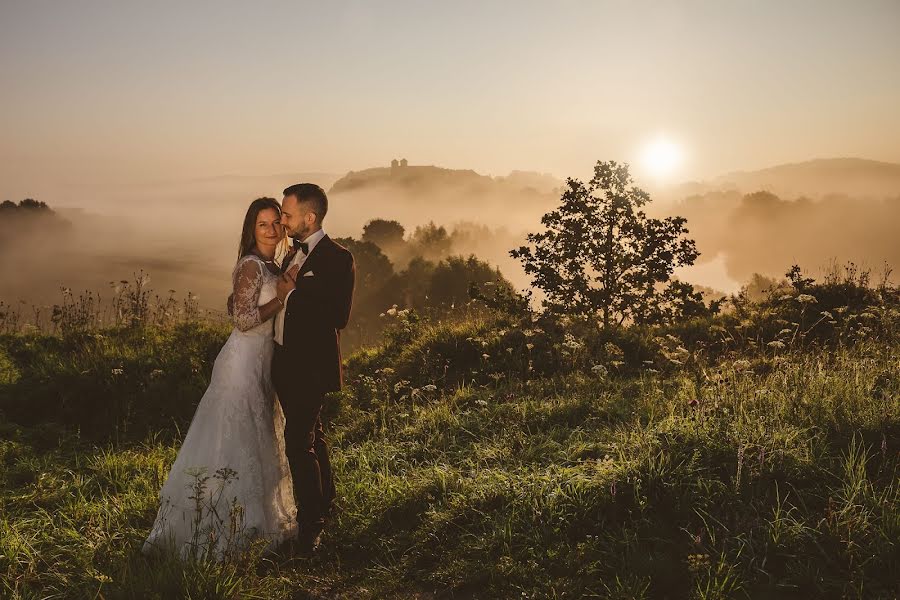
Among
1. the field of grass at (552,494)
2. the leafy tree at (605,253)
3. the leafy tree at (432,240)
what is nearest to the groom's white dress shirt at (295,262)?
the field of grass at (552,494)

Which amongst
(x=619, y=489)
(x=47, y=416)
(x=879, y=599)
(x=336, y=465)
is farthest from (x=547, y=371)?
(x=47, y=416)

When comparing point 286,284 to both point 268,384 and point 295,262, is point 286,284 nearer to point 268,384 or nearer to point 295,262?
point 295,262

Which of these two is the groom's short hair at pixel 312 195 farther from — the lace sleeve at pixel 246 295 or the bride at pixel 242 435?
the lace sleeve at pixel 246 295

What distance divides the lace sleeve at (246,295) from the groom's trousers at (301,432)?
1.09 ft

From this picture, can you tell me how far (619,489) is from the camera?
482 centimetres

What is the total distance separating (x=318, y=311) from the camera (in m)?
4.75

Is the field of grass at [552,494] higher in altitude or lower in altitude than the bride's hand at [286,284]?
lower

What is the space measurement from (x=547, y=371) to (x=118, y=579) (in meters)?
6.75

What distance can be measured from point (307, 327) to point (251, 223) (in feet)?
2.99

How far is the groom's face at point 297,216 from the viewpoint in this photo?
471cm

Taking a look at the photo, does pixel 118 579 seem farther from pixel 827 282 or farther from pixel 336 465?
pixel 827 282

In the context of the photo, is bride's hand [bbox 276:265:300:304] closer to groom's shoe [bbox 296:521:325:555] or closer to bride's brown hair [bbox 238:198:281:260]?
bride's brown hair [bbox 238:198:281:260]

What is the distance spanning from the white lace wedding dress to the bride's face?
0.65 ft

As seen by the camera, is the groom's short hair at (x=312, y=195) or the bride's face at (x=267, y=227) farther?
the bride's face at (x=267, y=227)
